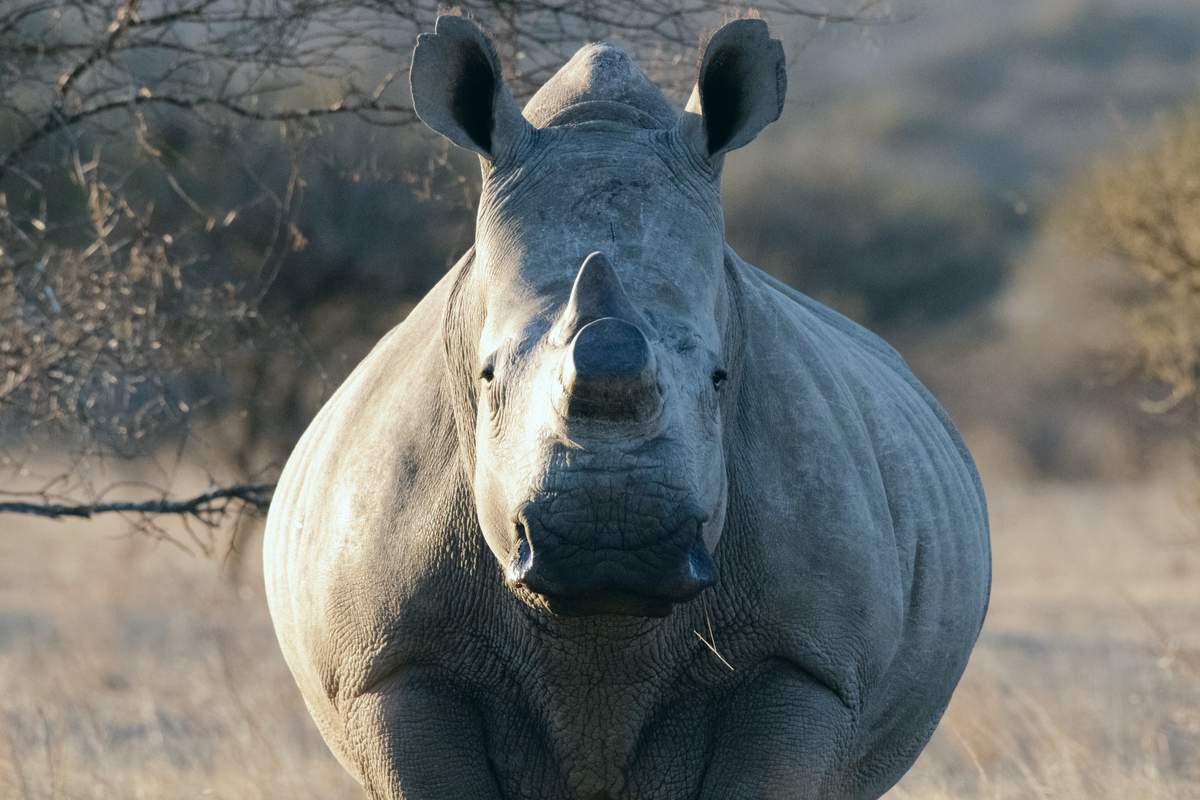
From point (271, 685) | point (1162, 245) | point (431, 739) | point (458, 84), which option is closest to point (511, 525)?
point (431, 739)

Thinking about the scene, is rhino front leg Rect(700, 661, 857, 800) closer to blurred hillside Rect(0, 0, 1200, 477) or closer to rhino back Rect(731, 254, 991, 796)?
rhino back Rect(731, 254, 991, 796)

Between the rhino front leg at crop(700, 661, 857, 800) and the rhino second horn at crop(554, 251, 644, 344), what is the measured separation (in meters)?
1.02

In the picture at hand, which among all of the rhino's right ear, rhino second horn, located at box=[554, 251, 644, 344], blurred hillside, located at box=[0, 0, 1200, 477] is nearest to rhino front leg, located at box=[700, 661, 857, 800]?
rhino second horn, located at box=[554, 251, 644, 344]

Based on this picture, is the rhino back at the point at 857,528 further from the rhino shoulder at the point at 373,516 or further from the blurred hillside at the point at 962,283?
the blurred hillside at the point at 962,283

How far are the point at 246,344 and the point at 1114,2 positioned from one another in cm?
6092

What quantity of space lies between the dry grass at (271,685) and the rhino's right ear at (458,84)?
2.90 m

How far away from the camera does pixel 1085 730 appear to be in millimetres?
8656

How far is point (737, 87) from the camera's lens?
3832mm

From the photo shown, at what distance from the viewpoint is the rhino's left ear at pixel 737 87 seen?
376 centimetres

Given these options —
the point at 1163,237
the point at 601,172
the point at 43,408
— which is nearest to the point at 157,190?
the point at 1163,237

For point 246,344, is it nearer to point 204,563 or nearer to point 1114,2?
point 204,563

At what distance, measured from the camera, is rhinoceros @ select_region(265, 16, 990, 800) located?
11.1 feet

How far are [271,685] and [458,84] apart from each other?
20.1ft

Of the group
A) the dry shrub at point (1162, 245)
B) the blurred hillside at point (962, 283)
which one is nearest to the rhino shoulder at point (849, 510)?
the dry shrub at point (1162, 245)
